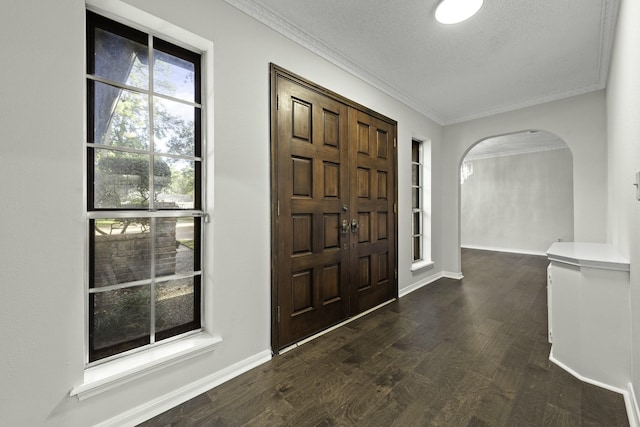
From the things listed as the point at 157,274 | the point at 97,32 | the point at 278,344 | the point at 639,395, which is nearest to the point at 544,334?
the point at 639,395

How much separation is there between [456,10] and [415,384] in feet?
9.44

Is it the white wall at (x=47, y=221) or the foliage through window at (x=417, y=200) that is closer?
the white wall at (x=47, y=221)

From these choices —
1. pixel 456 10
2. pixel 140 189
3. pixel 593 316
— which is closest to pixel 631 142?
pixel 593 316

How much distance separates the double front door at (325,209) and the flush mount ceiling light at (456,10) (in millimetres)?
1097

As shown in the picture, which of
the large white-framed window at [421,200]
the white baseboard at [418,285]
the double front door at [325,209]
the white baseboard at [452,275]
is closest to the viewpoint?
the double front door at [325,209]

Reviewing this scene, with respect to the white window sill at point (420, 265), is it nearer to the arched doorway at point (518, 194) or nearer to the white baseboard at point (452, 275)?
the white baseboard at point (452, 275)

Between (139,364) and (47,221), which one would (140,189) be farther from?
(139,364)

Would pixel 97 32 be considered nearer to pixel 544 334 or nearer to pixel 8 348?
pixel 8 348

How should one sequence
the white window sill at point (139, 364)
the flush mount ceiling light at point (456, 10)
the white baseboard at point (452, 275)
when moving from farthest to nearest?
the white baseboard at point (452, 275) → the flush mount ceiling light at point (456, 10) → the white window sill at point (139, 364)

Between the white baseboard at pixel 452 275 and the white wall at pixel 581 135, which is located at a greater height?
the white wall at pixel 581 135

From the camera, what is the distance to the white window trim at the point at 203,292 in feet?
4.77

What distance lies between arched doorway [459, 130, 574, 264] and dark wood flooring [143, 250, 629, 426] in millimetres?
4101

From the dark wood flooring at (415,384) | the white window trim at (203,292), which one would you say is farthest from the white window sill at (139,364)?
the dark wood flooring at (415,384)

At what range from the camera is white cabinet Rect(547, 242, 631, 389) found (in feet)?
5.82
